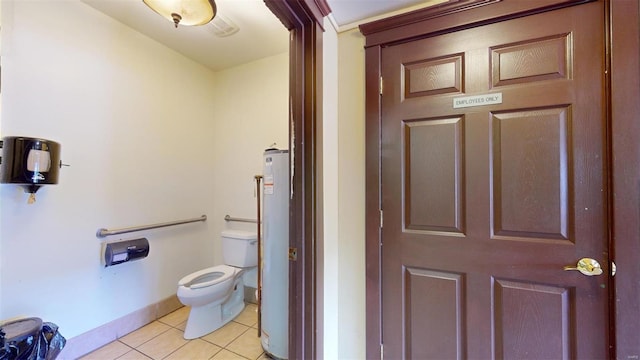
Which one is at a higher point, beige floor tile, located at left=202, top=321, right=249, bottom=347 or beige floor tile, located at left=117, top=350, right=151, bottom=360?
beige floor tile, located at left=117, top=350, right=151, bottom=360

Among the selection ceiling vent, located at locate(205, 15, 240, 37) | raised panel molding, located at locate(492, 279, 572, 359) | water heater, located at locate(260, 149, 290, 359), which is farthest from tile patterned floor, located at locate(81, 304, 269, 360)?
ceiling vent, located at locate(205, 15, 240, 37)

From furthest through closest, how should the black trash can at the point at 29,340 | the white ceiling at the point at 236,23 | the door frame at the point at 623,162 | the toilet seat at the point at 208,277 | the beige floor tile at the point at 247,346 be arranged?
the toilet seat at the point at 208,277 → the beige floor tile at the point at 247,346 → the white ceiling at the point at 236,23 → the black trash can at the point at 29,340 → the door frame at the point at 623,162

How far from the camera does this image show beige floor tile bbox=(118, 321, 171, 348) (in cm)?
190

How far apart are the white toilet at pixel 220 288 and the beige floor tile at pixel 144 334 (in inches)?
10.4

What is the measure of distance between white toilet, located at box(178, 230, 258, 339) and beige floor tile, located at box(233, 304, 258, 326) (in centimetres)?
4

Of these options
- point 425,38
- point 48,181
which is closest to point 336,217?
point 425,38

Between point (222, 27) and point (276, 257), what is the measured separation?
1832mm

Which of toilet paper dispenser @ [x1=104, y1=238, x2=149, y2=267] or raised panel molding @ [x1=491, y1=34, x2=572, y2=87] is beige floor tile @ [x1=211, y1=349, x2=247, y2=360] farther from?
raised panel molding @ [x1=491, y1=34, x2=572, y2=87]

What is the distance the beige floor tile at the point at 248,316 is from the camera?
2.20 meters

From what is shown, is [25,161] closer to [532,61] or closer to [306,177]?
[306,177]

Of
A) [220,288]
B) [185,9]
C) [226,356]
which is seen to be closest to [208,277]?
[220,288]

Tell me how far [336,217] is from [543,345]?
106cm

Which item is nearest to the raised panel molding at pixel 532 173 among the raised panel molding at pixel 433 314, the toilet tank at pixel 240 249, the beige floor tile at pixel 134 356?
the raised panel molding at pixel 433 314

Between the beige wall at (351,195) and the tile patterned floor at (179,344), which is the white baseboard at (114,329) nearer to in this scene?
the tile patterned floor at (179,344)
